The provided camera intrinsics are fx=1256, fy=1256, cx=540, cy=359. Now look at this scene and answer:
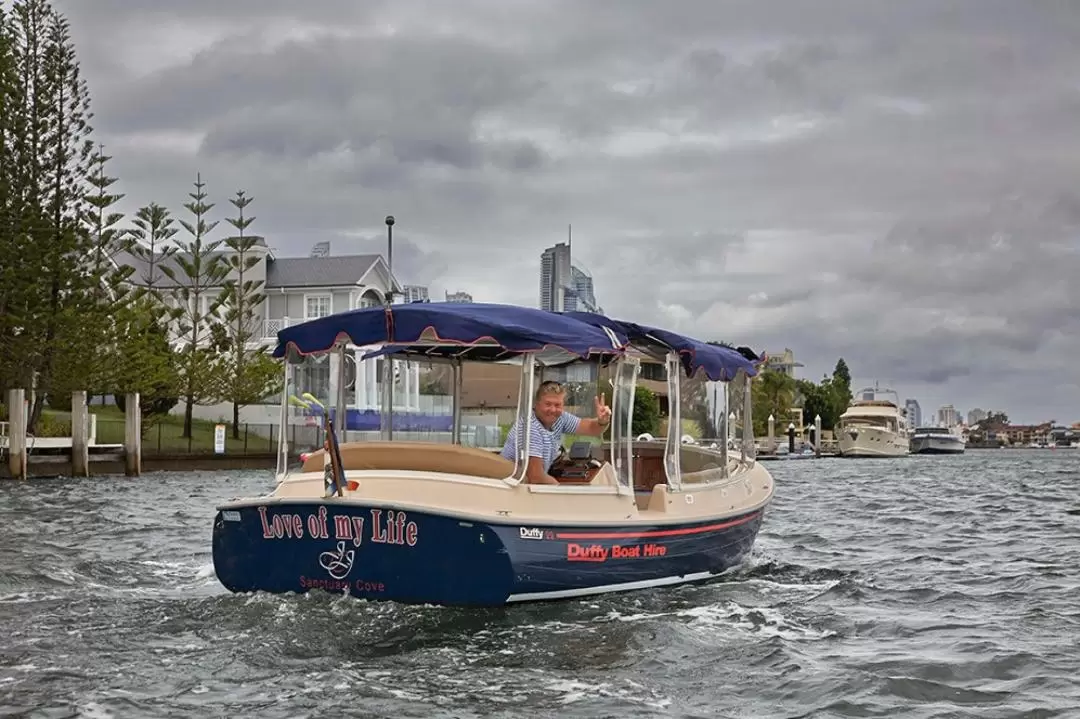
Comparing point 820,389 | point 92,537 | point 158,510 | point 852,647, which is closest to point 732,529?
point 852,647

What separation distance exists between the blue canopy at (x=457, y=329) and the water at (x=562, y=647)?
7.04 feet

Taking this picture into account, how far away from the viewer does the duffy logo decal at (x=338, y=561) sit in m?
9.90

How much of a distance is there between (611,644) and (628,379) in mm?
2967

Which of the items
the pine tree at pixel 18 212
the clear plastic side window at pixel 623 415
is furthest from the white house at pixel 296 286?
the clear plastic side window at pixel 623 415

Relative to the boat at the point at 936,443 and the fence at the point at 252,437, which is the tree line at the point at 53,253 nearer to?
the fence at the point at 252,437

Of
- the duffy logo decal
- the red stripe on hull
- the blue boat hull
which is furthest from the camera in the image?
the red stripe on hull

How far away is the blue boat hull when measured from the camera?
31.9ft

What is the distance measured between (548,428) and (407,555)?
1.99 metres

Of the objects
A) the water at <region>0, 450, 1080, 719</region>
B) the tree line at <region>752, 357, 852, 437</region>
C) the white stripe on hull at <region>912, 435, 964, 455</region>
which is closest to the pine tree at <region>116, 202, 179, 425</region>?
the water at <region>0, 450, 1080, 719</region>

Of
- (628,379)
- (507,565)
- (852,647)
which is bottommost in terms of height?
(852,647)

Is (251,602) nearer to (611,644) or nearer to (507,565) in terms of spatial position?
(507,565)

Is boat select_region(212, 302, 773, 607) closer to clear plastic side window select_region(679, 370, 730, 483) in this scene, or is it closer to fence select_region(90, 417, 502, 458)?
fence select_region(90, 417, 502, 458)

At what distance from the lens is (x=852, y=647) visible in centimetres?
966

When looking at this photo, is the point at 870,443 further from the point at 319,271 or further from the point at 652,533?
the point at 652,533
